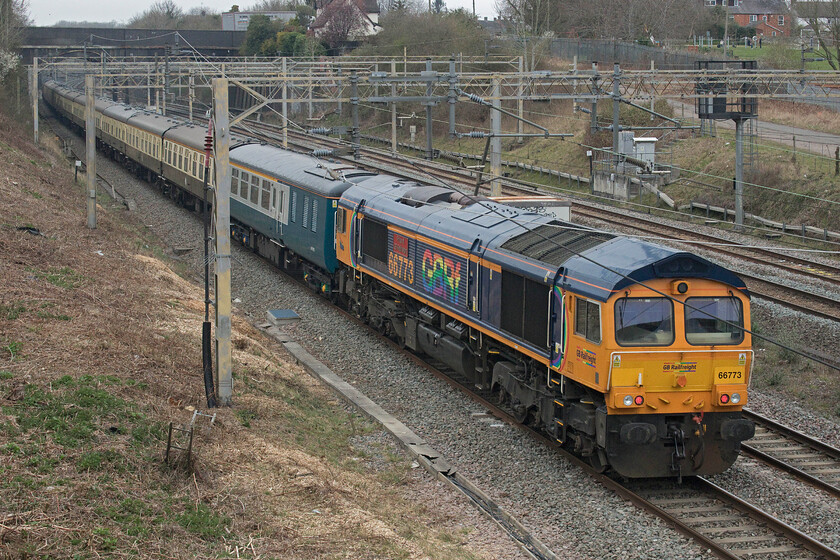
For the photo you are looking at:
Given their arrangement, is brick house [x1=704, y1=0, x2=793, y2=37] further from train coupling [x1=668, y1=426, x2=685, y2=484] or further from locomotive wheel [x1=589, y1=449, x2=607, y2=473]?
train coupling [x1=668, y1=426, x2=685, y2=484]

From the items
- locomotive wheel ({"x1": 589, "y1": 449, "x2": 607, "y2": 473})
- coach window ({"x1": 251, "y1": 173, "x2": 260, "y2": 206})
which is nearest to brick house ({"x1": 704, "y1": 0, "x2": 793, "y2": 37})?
coach window ({"x1": 251, "y1": 173, "x2": 260, "y2": 206})

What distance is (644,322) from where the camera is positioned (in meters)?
11.0

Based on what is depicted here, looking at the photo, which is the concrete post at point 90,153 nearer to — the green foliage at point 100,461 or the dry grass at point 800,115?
Answer: the green foliage at point 100,461

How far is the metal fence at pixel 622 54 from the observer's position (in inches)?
2592

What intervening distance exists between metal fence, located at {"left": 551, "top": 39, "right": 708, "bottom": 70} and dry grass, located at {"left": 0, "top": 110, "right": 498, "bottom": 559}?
53084mm

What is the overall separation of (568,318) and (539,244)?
64.7 inches

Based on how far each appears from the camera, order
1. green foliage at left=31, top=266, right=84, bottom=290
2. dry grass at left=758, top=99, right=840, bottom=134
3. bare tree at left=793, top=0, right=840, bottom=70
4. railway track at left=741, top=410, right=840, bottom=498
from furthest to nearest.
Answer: bare tree at left=793, top=0, right=840, bottom=70, dry grass at left=758, top=99, right=840, bottom=134, green foliage at left=31, top=266, right=84, bottom=290, railway track at left=741, top=410, right=840, bottom=498

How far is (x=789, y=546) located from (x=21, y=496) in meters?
7.62

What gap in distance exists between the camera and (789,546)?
9797 millimetres

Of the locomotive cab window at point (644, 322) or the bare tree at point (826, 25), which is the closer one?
the locomotive cab window at point (644, 322)

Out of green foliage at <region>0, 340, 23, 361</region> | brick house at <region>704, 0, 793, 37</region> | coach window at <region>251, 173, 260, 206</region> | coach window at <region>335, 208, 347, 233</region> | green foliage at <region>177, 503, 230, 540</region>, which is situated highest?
brick house at <region>704, 0, 793, 37</region>

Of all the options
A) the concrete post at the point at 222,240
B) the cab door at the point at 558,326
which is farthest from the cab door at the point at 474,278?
the concrete post at the point at 222,240

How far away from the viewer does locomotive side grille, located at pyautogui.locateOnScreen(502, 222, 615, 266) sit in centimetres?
1223

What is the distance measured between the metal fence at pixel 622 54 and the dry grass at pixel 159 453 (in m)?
53.1
